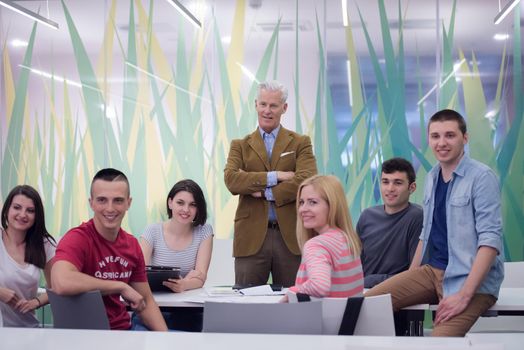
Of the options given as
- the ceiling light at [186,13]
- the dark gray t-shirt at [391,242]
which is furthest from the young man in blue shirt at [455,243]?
the ceiling light at [186,13]

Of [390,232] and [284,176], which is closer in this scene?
[390,232]

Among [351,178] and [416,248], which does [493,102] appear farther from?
[416,248]

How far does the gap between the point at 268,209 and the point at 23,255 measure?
1.45 metres

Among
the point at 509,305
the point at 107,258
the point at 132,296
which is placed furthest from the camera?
the point at 509,305

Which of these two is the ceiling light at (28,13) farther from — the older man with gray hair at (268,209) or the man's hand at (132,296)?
the man's hand at (132,296)

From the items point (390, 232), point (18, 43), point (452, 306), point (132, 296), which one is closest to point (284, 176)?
point (390, 232)

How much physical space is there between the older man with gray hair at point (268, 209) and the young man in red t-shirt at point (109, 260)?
1207mm

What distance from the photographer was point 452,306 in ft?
10.6

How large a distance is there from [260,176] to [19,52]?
3593 mm

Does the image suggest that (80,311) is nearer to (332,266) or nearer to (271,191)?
(332,266)

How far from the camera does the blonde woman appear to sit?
8.98 feet

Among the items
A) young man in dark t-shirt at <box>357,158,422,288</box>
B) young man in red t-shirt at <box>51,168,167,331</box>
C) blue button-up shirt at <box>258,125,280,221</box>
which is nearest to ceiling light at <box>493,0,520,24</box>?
young man in dark t-shirt at <box>357,158,422,288</box>

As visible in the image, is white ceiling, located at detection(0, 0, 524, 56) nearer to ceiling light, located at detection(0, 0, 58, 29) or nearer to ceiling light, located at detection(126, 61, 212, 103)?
ceiling light, located at detection(0, 0, 58, 29)

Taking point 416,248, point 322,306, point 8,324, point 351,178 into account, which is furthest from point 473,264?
point 351,178
